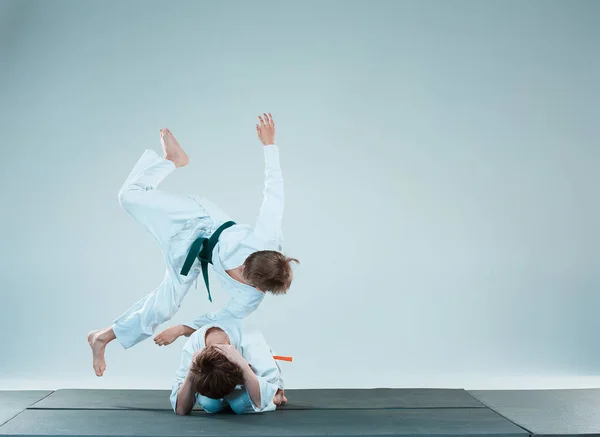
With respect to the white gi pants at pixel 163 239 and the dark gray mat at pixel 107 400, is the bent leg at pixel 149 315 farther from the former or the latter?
the dark gray mat at pixel 107 400

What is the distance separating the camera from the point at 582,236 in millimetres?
5590

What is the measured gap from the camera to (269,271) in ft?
10.6

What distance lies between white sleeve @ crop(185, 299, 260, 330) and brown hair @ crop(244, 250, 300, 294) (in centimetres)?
24

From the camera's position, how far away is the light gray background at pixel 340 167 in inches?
212

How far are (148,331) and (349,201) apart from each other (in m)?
2.29

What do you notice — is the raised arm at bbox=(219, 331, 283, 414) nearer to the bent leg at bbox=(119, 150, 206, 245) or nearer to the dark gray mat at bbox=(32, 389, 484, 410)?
the dark gray mat at bbox=(32, 389, 484, 410)

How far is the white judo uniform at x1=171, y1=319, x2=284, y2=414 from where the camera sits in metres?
3.23

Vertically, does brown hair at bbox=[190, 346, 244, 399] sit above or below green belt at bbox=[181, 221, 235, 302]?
below

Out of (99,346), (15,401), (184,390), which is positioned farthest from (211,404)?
(15,401)

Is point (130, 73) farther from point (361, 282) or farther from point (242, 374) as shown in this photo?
point (242, 374)

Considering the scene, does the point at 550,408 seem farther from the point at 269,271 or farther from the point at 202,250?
the point at 202,250

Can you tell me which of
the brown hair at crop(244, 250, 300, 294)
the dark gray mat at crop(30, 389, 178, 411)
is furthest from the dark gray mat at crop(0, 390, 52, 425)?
the brown hair at crop(244, 250, 300, 294)

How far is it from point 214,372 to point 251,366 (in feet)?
1.07

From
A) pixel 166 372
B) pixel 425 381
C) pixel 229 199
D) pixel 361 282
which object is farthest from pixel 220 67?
pixel 425 381
